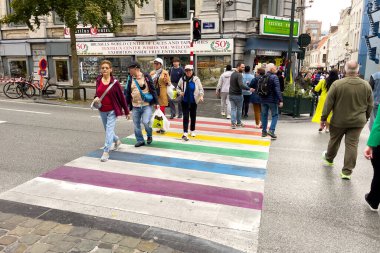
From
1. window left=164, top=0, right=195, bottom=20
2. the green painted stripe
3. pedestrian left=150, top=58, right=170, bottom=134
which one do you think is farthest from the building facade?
the green painted stripe

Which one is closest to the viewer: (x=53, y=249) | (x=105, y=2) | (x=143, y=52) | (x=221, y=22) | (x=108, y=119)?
(x=53, y=249)

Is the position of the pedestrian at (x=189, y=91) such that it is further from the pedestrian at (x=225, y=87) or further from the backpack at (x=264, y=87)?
the pedestrian at (x=225, y=87)

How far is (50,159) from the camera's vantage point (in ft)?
19.9

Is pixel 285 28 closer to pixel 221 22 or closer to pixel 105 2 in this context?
pixel 221 22

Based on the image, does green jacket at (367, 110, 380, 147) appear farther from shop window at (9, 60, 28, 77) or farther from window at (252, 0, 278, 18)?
shop window at (9, 60, 28, 77)

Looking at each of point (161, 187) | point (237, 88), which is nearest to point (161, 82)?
point (237, 88)

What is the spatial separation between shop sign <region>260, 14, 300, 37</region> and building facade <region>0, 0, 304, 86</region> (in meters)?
0.27

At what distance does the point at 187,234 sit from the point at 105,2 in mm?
11755

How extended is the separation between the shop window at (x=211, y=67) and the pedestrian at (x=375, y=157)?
14071 mm

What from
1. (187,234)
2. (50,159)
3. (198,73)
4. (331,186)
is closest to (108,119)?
(50,159)

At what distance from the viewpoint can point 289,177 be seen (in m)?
5.40

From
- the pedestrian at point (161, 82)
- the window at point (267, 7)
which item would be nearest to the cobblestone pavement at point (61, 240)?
the pedestrian at point (161, 82)

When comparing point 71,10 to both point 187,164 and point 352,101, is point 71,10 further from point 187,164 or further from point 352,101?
point 352,101

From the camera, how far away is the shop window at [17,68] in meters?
22.6
